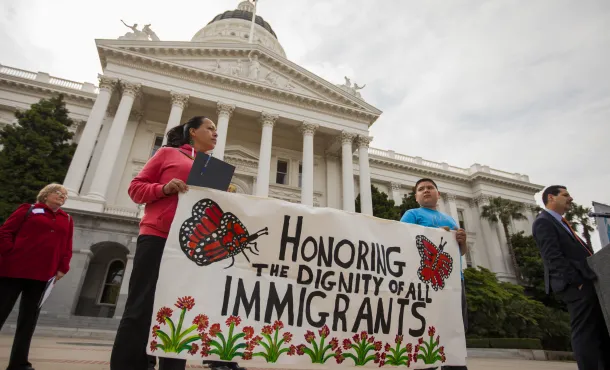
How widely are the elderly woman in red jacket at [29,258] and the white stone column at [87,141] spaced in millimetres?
15786

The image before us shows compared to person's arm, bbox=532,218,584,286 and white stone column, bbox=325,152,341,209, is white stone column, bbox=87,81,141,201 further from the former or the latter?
person's arm, bbox=532,218,584,286

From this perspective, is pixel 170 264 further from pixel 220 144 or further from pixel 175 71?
pixel 175 71

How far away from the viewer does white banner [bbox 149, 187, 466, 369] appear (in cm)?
260

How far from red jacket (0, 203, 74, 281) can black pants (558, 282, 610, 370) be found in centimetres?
569

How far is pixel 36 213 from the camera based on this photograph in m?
4.05

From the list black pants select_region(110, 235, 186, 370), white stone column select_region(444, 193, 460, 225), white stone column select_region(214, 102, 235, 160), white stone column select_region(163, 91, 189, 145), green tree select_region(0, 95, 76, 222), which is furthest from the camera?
white stone column select_region(444, 193, 460, 225)

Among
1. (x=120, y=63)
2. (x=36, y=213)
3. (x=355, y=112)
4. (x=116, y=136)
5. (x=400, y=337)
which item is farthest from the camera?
(x=355, y=112)

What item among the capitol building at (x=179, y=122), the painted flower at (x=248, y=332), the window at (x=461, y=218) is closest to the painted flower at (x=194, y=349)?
the painted flower at (x=248, y=332)

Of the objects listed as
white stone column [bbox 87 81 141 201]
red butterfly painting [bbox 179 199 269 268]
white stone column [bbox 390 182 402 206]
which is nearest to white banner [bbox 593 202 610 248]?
red butterfly painting [bbox 179 199 269 268]

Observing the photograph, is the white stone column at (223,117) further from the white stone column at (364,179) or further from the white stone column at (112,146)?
the white stone column at (364,179)

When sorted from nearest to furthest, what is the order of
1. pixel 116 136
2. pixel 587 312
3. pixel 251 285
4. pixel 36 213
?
1. pixel 251 285
2. pixel 587 312
3. pixel 36 213
4. pixel 116 136

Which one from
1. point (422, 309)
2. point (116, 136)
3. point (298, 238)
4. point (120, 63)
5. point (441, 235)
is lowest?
point (422, 309)

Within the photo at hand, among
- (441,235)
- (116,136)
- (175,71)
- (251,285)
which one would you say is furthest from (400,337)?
(175,71)

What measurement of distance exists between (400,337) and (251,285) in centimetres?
147
